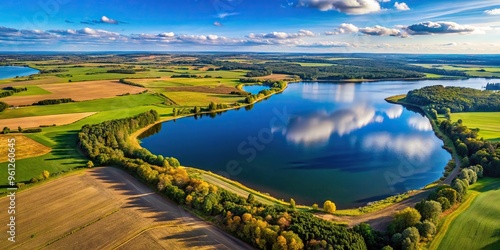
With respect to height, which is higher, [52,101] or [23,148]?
[52,101]

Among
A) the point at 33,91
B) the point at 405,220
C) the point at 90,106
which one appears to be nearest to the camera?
the point at 405,220

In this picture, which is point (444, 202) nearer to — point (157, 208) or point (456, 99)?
point (157, 208)

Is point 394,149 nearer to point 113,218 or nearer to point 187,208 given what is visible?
point 187,208

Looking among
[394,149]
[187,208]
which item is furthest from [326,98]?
[187,208]

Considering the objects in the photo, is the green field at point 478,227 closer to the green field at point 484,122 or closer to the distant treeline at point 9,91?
the green field at point 484,122

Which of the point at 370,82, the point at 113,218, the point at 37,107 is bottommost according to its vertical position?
the point at 113,218

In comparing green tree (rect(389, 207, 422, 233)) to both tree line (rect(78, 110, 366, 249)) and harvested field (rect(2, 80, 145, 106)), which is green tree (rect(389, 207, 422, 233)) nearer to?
tree line (rect(78, 110, 366, 249))

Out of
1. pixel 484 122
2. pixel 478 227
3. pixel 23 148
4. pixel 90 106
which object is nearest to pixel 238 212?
pixel 478 227
